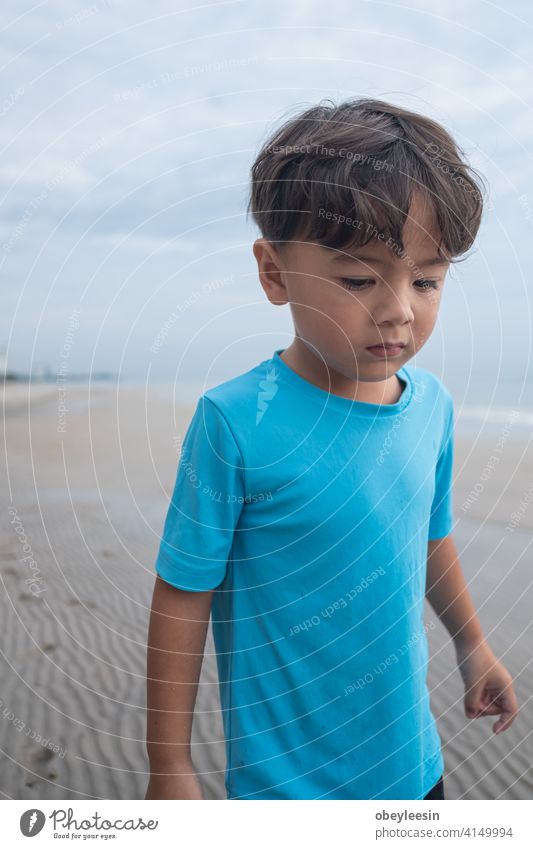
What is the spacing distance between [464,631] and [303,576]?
0.68m

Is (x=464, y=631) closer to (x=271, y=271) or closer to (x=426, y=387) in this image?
(x=426, y=387)

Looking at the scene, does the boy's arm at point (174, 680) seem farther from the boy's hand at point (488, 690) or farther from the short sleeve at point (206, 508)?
the boy's hand at point (488, 690)

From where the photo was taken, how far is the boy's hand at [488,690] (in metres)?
1.89

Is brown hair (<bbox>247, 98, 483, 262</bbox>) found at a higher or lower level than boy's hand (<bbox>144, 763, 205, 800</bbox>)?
higher

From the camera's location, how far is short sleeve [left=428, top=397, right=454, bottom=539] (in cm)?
186

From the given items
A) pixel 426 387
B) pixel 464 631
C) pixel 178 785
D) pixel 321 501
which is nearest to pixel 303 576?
pixel 321 501

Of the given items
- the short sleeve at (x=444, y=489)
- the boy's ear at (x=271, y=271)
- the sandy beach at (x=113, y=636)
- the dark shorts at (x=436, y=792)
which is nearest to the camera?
the boy's ear at (x=271, y=271)

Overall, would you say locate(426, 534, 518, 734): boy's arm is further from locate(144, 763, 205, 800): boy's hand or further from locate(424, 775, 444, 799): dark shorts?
locate(144, 763, 205, 800): boy's hand

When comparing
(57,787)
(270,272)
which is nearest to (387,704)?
(270,272)

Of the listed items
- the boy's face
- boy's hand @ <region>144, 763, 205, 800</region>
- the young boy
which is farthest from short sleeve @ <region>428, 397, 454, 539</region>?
boy's hand @ <region>144, 763, 205, 800</region>

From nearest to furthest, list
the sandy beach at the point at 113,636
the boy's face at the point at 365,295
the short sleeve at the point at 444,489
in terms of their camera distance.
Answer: the boy's face at the point at 365,295 < the short sleeve at the point at 444,489 < the sandy beach at the point at 113,636

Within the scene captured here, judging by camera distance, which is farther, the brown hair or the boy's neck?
the boy's neck

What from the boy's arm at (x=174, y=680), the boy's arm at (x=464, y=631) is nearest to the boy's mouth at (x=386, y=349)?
the boy's arm at (x=174, y=680)

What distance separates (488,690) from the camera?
1910 millimetres
